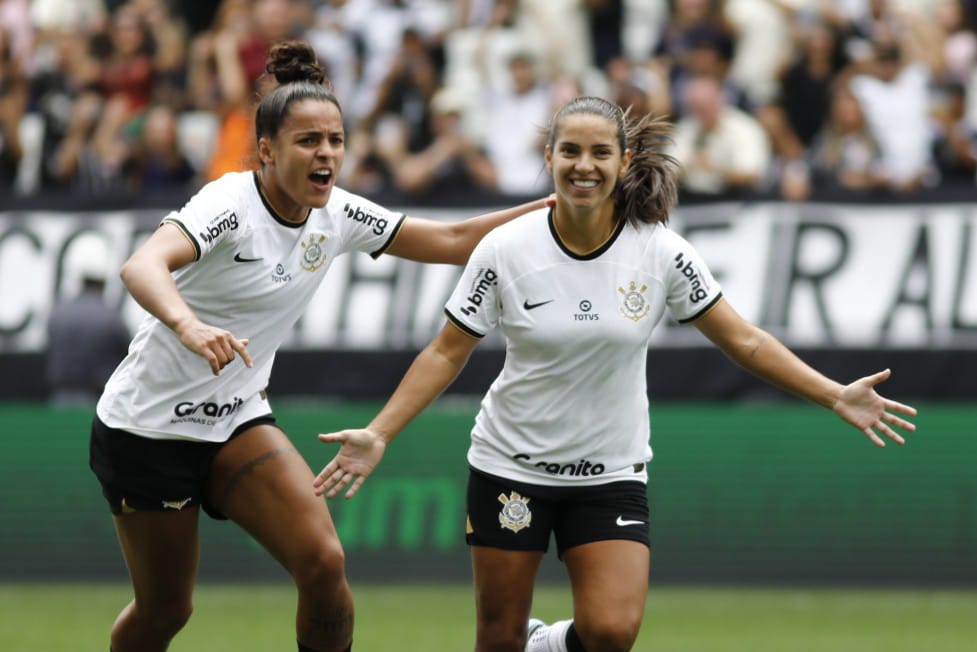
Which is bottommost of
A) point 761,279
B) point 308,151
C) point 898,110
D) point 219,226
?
point 761,279

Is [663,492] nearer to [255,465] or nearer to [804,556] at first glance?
[804,556]

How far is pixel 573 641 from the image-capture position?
7.01 m

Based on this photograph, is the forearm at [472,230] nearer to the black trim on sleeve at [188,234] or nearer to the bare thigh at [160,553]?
the black trim on sleeve at [188,234]

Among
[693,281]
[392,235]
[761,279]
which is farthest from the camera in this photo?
[761,279]

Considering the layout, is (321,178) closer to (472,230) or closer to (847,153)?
(472,230)

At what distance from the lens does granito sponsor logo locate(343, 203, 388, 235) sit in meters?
7.34

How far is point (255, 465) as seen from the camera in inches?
279

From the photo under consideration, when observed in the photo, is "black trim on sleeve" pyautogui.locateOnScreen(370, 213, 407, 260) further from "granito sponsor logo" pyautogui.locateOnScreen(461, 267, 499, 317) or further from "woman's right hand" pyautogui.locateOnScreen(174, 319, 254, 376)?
"woman's right hand" pyautogui.locateOnScreen(174, 319, 254, 376)

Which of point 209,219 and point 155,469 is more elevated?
point 209,219

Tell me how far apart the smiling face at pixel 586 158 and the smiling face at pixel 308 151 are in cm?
88

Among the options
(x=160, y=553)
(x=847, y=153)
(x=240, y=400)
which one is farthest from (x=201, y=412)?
(x=847, y=153)

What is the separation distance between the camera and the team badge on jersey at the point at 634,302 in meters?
6.83

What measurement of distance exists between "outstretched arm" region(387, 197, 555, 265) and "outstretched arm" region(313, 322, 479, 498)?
67cm

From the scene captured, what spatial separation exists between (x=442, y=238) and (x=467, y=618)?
188 inches
